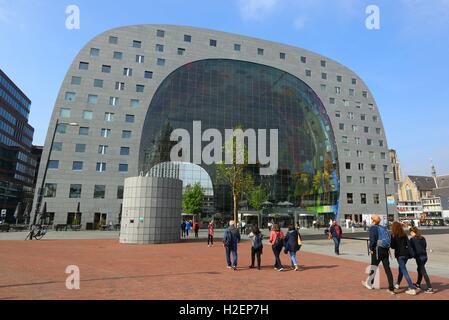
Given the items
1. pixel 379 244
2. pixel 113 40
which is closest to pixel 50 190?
pixel 113 40

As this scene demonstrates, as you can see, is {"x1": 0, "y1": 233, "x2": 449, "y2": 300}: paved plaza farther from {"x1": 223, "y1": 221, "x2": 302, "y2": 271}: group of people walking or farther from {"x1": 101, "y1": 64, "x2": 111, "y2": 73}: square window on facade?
{"x1": 101, "y1": 64, "x2": 111, "y2": 73}: square window on facade

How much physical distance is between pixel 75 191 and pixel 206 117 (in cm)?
2744

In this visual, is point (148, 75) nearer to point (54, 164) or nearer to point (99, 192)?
point (54, 164)

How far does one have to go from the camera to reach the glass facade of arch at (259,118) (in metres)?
56.2

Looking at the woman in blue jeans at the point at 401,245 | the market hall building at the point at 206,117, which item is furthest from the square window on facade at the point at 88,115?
the woman in blue jeans at the point at 401,245

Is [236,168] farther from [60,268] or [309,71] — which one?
[309,71]

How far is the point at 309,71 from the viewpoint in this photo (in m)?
68.8

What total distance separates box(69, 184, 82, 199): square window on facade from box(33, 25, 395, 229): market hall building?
0.15 metres

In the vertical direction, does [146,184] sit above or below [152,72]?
below

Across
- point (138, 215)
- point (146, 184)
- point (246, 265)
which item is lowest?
point (246, 265)

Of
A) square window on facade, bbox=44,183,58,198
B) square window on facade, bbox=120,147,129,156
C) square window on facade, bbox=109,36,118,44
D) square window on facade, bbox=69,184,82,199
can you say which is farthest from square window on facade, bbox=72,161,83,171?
square window on facade, bbox=109,36,118,44
